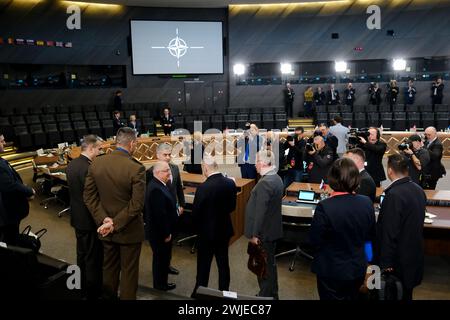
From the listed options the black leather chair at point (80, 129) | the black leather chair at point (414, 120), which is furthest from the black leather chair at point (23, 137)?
the black leather chair at point (414, 120)

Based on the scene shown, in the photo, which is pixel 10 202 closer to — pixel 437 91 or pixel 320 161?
pixel 320 161

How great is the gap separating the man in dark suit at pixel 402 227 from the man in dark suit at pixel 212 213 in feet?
4.51

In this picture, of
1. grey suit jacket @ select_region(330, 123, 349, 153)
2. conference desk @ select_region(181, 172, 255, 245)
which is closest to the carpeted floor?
conference desk @ select_region(181, 172, 255, 245)

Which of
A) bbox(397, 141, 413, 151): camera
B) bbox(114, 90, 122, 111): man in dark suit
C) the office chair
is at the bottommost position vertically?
the office chair

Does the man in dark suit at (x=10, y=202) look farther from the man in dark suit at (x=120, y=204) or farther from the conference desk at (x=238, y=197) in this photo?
the conference desk at (x=238, y=197)

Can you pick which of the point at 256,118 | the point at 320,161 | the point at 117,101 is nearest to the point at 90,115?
the point at 117,101

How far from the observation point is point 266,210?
3779 mm

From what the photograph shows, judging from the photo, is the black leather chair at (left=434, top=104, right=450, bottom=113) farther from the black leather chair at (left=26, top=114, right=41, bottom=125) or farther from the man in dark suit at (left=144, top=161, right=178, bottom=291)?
the man in dark suit at (left=144, top=161, right=178, bottom=291)

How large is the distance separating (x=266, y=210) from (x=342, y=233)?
1.04 m

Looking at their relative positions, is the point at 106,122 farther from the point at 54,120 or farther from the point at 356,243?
the point at 356,243

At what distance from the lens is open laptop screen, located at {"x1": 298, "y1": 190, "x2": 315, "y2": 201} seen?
514 centimetres

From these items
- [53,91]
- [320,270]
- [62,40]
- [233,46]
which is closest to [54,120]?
[53,91]

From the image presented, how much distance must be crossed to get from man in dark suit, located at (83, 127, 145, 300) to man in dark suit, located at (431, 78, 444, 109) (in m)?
15.5

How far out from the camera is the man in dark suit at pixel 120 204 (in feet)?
11.5
